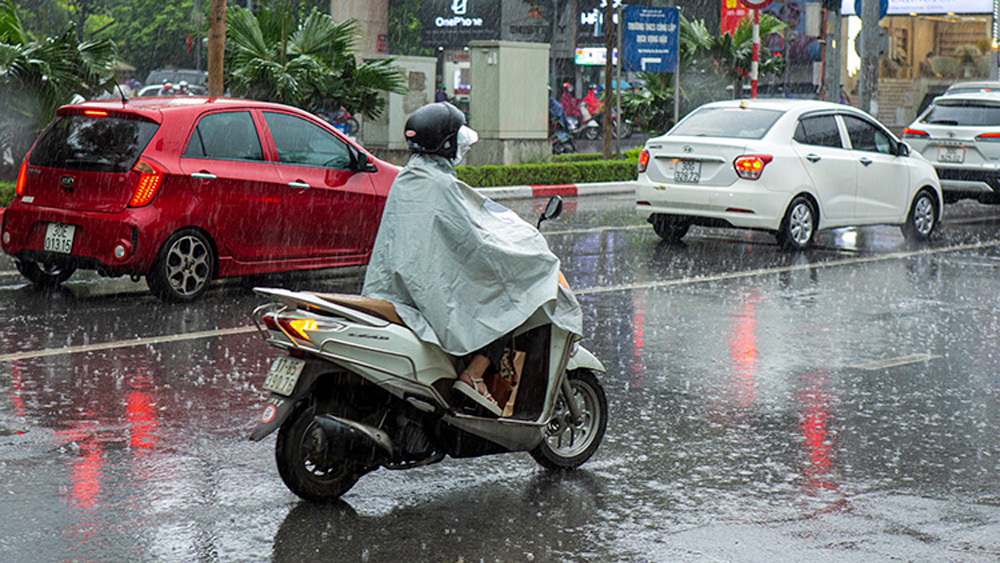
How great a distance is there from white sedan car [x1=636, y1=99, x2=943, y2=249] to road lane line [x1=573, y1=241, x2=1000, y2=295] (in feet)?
2.40

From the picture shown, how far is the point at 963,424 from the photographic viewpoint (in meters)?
6.84

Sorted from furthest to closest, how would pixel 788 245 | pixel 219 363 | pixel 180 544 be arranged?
1. pixel 788 245
2. pixel 219 363
3. pixel 180 544

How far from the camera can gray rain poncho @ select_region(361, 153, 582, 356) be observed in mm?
5160

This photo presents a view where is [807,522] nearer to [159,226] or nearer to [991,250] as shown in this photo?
[159,226]

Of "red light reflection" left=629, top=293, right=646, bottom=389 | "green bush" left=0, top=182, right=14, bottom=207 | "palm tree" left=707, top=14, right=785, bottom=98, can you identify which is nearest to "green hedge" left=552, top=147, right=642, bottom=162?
"palm tree" left=707, top=14, right=785, bottom=98

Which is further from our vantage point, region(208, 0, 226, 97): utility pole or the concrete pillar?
the concrete pillar

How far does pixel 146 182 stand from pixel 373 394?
513 centimetres

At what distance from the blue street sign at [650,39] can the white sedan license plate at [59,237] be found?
16.3 meters

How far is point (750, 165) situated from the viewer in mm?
13961

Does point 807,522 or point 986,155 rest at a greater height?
point 986,155

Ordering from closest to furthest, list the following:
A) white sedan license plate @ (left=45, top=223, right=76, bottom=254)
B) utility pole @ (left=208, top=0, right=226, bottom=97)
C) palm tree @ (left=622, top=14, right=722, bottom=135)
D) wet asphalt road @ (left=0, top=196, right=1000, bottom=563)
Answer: wet asphalt road @ (left=0, top=196, right=1000, bottom=563) → white sedan license plate @ (left=45, top=223, right=76, bottom=254) → utility pole @ (left=208, top=0, right=226, bottom=97) → palm tree @ (left=622, top=14, right=722, bottom=135)

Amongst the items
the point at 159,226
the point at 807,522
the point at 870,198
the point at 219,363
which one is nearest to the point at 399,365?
the point at 807,522

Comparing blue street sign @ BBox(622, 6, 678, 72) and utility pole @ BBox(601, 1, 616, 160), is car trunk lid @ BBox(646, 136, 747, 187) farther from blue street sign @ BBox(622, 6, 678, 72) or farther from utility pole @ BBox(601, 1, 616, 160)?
utility pole @ BBox(601, 1, 616, 160)

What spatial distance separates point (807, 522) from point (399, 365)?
63.9 inches
